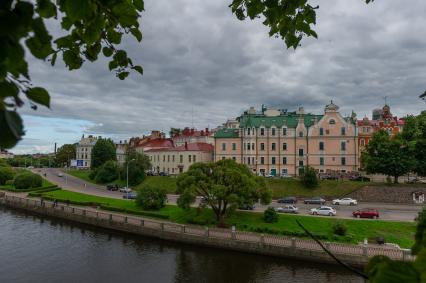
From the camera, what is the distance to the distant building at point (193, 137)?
94.3m

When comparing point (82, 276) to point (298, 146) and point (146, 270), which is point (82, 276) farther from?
point (298, 146)

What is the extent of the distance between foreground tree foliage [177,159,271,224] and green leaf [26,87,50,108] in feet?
101

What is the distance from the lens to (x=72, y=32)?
3.27m

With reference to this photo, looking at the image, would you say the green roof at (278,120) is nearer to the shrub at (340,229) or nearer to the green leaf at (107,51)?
the shrub at (340,229)

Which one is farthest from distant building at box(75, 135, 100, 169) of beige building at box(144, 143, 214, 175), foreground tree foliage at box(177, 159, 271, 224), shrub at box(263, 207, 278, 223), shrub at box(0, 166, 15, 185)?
shrub at box(263, 207, 278, 223)

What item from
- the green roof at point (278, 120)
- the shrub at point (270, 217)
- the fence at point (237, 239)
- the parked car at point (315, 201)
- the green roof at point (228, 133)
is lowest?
the fence at point (237, 239)

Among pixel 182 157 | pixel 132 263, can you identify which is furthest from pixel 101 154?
pixel 132 263

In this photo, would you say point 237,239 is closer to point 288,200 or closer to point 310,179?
point 288,200

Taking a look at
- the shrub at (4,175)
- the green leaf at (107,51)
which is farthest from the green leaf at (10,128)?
the shrub at (4,175)

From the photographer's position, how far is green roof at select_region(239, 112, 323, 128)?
66375 mm

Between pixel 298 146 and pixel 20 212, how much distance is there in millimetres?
45063

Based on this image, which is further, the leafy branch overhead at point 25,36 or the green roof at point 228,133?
the green roof at point 228,133

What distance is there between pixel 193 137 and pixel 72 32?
93121 mm

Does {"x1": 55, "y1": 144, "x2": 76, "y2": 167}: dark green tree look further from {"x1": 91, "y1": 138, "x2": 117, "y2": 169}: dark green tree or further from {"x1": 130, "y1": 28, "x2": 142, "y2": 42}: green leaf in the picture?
{"x1": 130, "y1": 28, "x2": 142, "y2": 42}: green leaf
